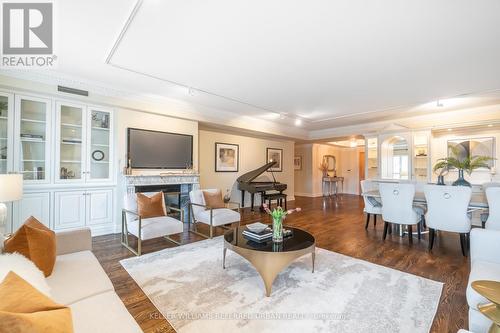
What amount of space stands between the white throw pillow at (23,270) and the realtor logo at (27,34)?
2215 mm

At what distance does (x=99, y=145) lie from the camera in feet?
14.2

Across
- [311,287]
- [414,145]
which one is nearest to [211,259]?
[311,287]

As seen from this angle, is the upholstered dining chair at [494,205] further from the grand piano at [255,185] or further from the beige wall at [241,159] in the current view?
the beige wall at [241,159]

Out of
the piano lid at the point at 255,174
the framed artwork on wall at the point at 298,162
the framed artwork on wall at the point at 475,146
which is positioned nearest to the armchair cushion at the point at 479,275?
the framed artwork on wall at the point at 475,146

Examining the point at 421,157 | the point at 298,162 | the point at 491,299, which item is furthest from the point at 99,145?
the point at 298,162

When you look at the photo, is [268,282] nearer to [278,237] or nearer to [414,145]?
[278,237]

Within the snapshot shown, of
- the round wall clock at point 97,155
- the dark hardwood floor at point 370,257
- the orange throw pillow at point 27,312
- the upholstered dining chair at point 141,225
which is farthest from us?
the round wall clock at point 97,155

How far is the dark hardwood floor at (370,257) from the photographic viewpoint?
1.98 m

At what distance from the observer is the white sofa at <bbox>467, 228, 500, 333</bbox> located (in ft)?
5.06

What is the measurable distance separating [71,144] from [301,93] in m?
4.23

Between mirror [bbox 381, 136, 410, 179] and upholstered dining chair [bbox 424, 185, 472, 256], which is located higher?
mirror [bbox 381, 136, 410, 179]

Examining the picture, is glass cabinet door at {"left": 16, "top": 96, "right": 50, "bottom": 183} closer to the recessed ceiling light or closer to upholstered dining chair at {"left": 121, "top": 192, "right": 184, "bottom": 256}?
upholstered dining chair at {"left": 121, "top": 192, "right": 184, "bottom": 256}

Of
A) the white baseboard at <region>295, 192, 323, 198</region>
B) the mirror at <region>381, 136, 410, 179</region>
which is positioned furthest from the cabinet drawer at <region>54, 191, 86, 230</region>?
the white baseboard at <region>295, 192, 323, 198</region>

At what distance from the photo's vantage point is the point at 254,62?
3.15m
